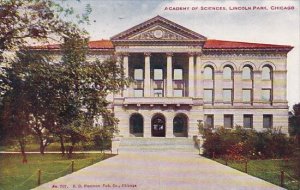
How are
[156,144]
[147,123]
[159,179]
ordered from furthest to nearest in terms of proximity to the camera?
1. [147,123]
2. [156,144]
3. [159,179]

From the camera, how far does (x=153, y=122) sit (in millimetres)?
34844

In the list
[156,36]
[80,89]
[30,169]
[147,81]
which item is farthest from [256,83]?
[30,169]

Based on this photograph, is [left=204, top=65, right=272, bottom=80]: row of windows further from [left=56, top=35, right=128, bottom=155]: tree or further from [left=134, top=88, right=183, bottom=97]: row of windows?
[left=56, top=35, right=128, bottom=155]: tree

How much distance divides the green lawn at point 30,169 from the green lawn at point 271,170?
6.37 meters

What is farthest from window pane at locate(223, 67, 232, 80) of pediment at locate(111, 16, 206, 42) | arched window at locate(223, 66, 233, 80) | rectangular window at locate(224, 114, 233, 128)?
pediment at locate(111, 16, 206, 42)

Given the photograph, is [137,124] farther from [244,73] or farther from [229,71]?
[244,73]

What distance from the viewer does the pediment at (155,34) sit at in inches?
1192

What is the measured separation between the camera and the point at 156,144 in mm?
28859

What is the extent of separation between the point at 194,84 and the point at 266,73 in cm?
619

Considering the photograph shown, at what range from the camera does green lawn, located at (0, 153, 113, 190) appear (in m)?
12.0

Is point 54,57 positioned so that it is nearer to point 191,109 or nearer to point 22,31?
point 22,31

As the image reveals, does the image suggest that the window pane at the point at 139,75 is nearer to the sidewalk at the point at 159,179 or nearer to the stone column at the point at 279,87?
the stone column at the point at 279,87

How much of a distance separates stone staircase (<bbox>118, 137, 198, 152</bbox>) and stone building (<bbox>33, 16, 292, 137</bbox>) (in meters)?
2.57

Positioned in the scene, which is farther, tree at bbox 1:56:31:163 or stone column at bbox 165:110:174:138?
stone column at bbox 165:110:174:138
